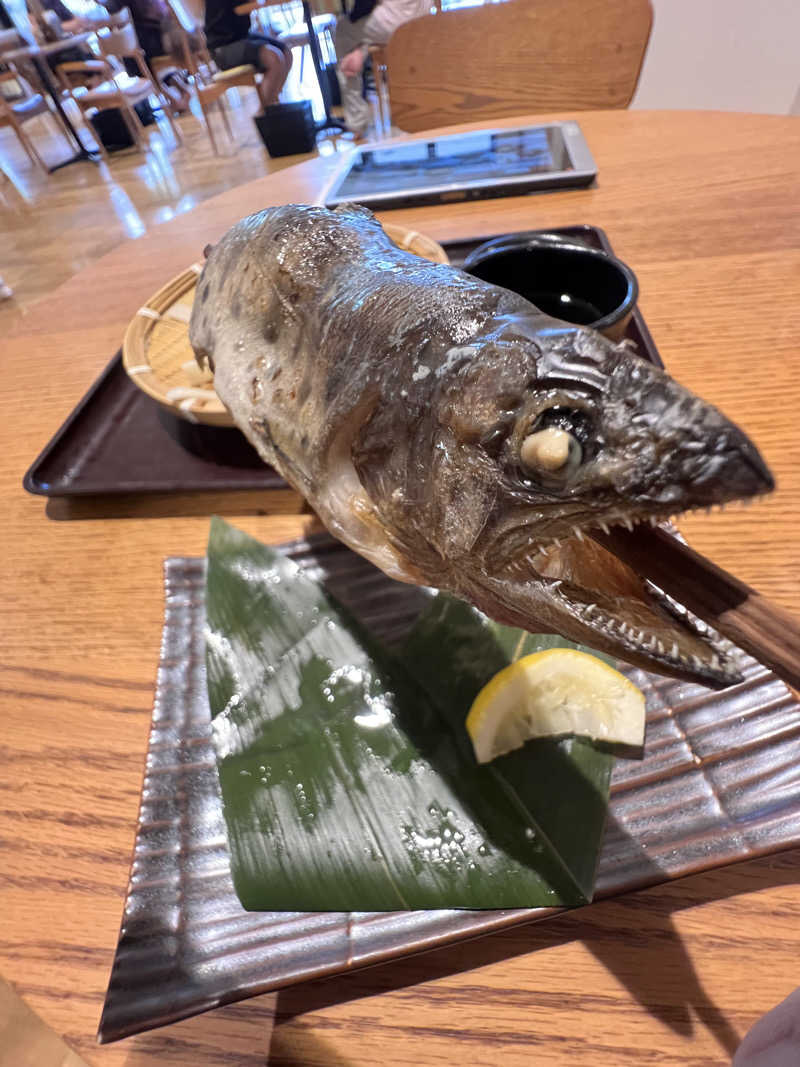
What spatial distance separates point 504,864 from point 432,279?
0.86 metres

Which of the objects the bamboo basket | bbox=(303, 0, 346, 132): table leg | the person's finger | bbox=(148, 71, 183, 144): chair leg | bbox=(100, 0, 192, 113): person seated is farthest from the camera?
bbox=(148, 71, 183, 144): chair leg

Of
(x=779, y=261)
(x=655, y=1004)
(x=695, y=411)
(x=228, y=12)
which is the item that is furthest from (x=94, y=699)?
(x=228, y=12)

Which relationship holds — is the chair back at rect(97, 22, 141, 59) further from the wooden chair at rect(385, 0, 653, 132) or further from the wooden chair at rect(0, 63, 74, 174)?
the wooden chair at rect(385, 0, 653, 132)

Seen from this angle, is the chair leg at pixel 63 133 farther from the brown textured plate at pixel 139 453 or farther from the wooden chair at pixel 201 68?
the brown textured plate at pixel 139 453

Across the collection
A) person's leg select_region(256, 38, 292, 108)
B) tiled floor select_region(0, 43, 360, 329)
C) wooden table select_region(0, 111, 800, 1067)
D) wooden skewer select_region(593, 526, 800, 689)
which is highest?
wooden skewer select_region(593, 526, 800, 689)

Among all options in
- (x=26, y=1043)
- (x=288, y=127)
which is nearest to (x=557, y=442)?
(x=26, y=1043)

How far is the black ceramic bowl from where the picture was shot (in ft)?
4.26

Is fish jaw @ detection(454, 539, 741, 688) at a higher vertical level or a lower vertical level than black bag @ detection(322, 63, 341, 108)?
higher

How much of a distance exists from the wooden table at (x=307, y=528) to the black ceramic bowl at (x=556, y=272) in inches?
12.0

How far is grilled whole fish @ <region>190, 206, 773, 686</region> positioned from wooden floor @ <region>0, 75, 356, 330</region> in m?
4.89

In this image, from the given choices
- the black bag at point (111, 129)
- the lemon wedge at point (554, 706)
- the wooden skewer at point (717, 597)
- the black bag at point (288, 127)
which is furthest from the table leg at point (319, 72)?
the wooden skewer at point (717, 597)

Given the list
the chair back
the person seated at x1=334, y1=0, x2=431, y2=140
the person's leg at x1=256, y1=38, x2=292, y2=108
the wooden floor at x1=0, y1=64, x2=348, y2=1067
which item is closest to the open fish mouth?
the wooden floor at x1=0, y1=64, x2=348, y2=1067

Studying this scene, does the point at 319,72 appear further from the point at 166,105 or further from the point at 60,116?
the point at 60,116

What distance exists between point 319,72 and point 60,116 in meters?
3.61
